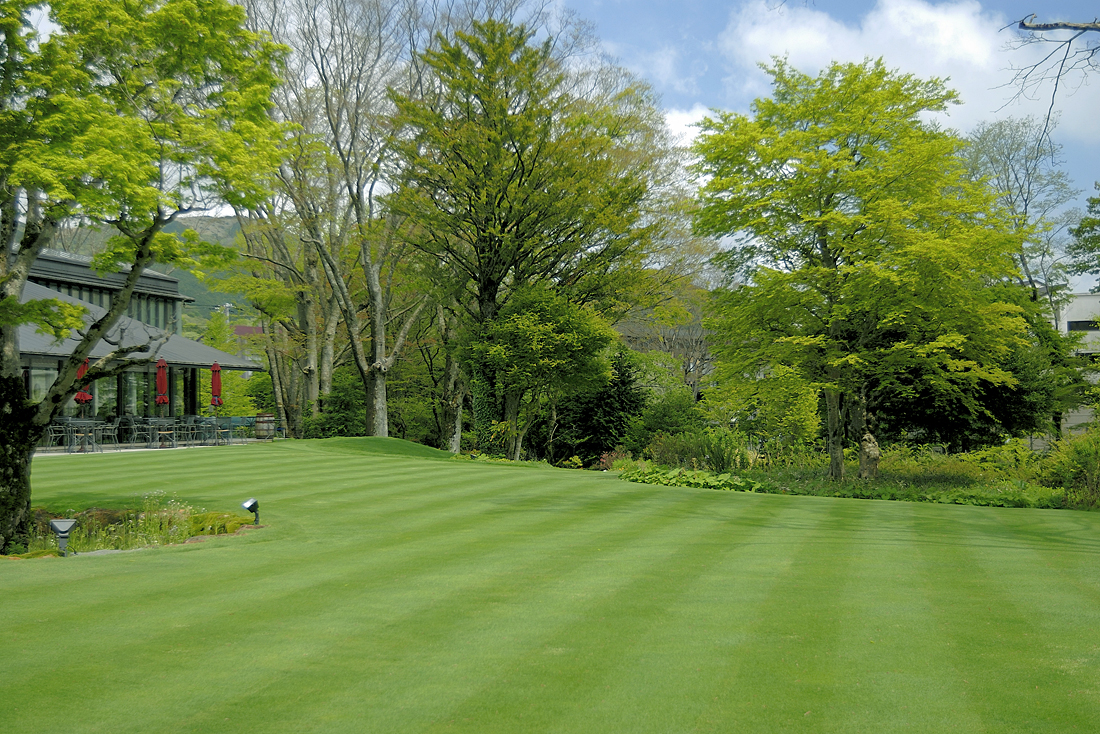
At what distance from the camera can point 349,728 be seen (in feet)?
12.9

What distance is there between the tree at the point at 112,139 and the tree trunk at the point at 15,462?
2 cm

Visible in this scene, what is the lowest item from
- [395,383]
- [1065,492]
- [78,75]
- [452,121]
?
[1065,492]

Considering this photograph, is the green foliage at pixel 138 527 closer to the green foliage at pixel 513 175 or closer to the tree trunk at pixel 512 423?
the tree trunk at pixel 512 423

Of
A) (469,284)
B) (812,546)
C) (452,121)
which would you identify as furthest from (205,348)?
(812,546)

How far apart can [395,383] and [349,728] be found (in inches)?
1353

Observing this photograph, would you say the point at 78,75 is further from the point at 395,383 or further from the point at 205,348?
the point at 395,383

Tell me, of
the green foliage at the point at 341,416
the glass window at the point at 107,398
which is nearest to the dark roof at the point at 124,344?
the glass window at the point at 107,398

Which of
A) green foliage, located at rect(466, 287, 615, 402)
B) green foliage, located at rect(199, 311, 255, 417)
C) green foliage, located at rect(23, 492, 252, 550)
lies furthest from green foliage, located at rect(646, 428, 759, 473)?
green foliage, located at rect(199, 311, 255, 417)

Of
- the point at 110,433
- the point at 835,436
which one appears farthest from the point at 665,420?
the point at 110,433

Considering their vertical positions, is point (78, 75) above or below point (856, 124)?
below

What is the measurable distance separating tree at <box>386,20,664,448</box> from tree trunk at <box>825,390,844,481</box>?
9.56m

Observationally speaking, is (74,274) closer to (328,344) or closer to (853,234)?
(328,344)

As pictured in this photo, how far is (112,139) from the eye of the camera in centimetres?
985

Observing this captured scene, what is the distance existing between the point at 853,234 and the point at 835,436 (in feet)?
16.7
